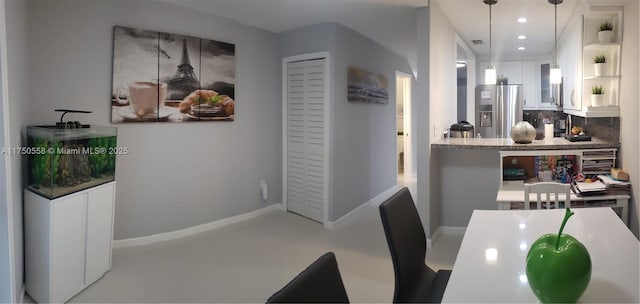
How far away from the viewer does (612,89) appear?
3.17m

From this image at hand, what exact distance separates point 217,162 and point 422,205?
7.04 ft

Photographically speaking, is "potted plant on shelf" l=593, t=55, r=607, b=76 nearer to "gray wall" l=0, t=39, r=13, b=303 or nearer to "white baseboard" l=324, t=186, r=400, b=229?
"white baseboard" l=324, t=186, r=400, b=229

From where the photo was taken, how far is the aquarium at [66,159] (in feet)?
8.27

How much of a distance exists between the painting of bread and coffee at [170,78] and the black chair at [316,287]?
10.1 ft

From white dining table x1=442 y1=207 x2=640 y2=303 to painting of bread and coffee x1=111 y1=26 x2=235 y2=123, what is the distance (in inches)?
116

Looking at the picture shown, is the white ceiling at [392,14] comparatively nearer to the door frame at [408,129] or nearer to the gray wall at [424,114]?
the gray wall at [424,114]

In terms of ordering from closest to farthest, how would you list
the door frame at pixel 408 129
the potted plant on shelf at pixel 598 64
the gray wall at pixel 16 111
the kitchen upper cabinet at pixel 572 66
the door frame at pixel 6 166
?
the door frame at pixel 6 166
the gray wall at pixel 16 111
the potted plant on shelf at pixel 598 64
the kitchen upper cabinet at pixel 572 66
the door frame at pixel 408 129

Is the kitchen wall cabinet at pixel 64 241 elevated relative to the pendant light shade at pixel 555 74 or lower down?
lower down

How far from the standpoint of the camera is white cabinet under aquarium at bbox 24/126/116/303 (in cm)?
248

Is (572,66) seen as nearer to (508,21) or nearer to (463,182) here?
(508,21)

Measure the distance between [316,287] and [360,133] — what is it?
4.12 m

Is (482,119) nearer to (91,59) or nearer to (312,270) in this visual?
(91,59)

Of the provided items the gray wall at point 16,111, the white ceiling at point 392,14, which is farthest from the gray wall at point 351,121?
the gray wall at point 16,111

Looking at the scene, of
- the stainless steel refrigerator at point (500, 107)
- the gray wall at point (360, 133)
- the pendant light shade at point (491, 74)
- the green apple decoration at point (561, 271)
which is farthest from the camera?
the stainless steel refrigerator at point (500, 107)
